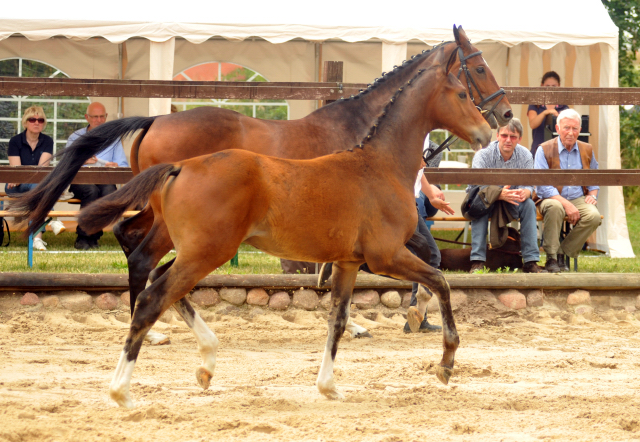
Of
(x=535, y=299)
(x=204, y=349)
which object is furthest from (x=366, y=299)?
(x=204, y=349)

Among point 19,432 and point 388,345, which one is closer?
point 19,432

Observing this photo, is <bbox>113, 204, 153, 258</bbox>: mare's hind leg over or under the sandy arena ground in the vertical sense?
over

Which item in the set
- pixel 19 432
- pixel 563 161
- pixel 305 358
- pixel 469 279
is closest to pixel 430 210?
pixel 469 279

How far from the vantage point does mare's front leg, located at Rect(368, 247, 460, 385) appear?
3.75 m

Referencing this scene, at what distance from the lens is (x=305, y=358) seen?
476 cm

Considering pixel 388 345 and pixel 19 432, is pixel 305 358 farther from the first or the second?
pixel 19 432

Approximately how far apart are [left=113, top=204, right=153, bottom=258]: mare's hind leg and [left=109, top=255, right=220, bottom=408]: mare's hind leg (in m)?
1.65

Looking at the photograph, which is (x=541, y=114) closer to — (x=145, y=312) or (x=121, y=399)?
(x=145, y=312)

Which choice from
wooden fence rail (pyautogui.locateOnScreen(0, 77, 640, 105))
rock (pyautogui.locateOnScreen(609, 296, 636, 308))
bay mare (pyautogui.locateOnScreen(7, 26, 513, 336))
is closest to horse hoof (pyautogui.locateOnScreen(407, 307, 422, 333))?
bay mare (pyautogui.locateOnScreen(7, 26, 513, 336))

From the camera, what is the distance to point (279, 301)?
243 inches

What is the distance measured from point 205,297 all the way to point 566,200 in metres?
4.00

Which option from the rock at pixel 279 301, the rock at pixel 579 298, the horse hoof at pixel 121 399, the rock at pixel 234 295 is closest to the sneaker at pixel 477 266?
the rock at pixel 579 298

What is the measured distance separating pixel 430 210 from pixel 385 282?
4.26ft

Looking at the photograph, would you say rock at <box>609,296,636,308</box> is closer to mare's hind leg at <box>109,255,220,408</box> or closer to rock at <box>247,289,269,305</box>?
rock at <box>247,289,269,305</box>
